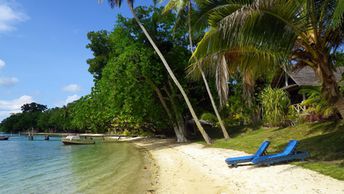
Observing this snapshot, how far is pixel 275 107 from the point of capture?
20.1 metres

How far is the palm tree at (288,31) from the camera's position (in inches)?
299

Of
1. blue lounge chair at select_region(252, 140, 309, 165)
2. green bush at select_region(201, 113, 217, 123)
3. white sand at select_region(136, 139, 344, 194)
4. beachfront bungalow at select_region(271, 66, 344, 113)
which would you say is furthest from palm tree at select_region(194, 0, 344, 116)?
green bush at select_region(201, 113, 217, 123)

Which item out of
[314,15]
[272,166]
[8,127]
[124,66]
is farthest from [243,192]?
[8,127]

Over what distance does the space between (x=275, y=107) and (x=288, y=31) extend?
1289 cm

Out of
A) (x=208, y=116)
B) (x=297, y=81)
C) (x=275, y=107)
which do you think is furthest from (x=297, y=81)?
(x=208, y=116)

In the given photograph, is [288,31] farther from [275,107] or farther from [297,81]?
[297,81]

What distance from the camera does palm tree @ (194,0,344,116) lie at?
7598 mm

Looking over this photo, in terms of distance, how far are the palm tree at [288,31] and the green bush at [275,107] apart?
1179cm

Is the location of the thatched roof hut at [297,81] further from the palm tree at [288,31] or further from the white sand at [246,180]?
the palm tree at [288,31]

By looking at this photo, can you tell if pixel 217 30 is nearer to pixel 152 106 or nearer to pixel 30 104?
pixel 152 106

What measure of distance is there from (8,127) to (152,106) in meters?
142

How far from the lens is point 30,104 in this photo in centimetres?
15350

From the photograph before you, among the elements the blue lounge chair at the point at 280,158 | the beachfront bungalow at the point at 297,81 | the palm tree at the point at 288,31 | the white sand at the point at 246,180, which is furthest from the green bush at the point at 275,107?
the palm tree at the point at 288,31

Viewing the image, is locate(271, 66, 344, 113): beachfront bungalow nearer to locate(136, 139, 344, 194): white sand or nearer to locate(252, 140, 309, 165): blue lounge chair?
locate(252, 140, 309, 165): blue lounge chair
